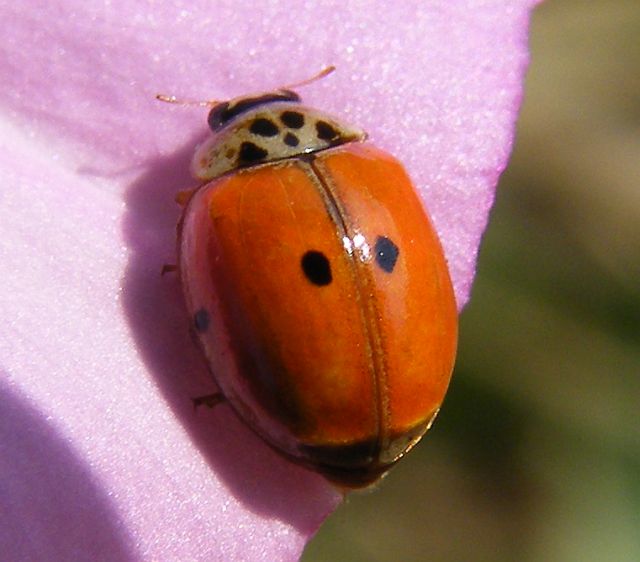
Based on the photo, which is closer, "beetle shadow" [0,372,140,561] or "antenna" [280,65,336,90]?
"beetle shadow" [0,372,140,561]

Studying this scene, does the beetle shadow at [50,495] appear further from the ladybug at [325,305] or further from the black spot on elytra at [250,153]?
the black spot on elytra at [250,153]

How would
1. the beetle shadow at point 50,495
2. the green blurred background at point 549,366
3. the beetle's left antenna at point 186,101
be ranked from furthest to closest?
the green blurred background at point 549,366
the beetle's left antenna at point 186,101
the beetle shadow at point 50,495

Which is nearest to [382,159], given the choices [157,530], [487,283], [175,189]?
[175,189]

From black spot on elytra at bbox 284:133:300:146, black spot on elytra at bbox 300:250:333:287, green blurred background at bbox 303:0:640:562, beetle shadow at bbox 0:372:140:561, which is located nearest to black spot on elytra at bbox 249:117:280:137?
black spot on elytra at bbox 284:133:300:146

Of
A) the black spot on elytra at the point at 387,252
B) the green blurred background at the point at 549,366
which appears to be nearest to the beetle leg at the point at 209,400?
the black spot on elytra at the point at 387,252

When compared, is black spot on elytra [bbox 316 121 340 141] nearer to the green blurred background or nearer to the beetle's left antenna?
the beetle's left antenna

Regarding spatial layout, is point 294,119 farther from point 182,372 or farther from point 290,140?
point 182,372
